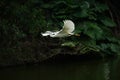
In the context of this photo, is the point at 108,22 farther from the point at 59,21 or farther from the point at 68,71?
the point at 68,71

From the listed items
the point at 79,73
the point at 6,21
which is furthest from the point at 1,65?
the point at 79,73

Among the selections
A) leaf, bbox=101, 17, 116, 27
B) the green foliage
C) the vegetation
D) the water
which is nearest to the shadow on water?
the water

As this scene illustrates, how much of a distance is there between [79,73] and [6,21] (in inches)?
128

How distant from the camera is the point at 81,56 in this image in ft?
41.5

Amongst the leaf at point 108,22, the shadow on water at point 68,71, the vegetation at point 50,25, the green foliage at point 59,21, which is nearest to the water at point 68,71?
the shadow on water at point 68,71

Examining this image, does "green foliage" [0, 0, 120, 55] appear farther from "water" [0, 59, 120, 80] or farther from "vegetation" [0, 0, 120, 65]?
"water" [0, 59, 120, 80]

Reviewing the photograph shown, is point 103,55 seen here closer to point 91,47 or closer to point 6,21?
point 91,47

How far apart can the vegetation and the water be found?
65cm

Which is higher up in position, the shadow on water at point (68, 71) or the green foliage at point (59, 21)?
the green foliage at point (59, 21)

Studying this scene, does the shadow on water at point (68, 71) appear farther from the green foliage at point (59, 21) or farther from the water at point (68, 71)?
the green foliage at point (59, 21)

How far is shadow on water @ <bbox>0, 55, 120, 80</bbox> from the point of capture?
1016cm

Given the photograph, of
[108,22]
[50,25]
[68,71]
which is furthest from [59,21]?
[68,71]

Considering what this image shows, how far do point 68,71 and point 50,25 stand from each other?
267 cm

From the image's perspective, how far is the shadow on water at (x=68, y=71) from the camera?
10.2 m
